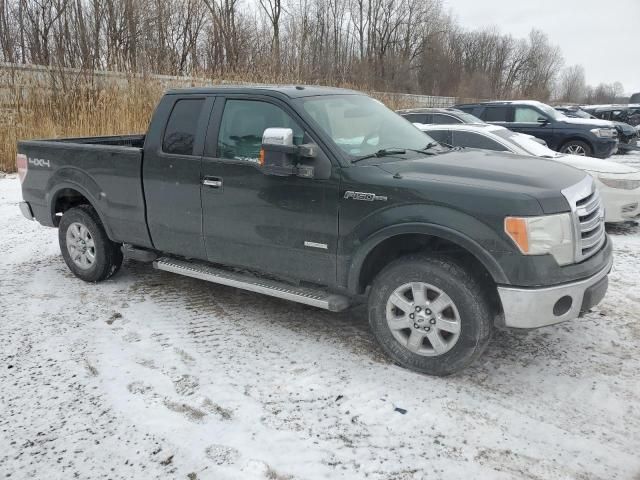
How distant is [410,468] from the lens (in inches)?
109

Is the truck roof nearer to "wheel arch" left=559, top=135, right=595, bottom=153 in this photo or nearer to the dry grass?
the dry grass

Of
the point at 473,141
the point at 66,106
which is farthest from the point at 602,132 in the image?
the point at 66,106

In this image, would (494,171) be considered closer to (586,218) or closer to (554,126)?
(586,218)

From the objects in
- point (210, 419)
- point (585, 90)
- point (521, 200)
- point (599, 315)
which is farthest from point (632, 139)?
point (585, 90)

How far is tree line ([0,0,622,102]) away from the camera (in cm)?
1435

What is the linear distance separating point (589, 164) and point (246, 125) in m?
5.76

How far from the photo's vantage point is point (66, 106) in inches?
484

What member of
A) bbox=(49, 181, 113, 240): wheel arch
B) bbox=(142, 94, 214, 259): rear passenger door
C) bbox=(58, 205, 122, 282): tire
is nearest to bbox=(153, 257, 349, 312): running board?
bbox=(142, 94, 214, 259): rear passenger door

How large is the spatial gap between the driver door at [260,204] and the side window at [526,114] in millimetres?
11733

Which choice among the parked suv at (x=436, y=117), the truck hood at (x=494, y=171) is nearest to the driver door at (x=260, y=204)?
the truck hood at (x=494, y=171)

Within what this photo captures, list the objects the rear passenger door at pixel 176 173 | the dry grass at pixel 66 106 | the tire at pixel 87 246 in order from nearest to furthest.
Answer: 1. the rear passenger door at pixel 176 173
2. the tire at pixel 87 246
3. the dry grass at pixel 66 106

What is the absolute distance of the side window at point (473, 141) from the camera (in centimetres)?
834

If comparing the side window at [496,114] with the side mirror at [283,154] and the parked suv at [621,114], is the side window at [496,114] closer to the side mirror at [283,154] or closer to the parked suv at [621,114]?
the side mirror at [283,154]

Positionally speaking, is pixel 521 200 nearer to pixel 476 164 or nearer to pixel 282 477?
pixel 476 164
